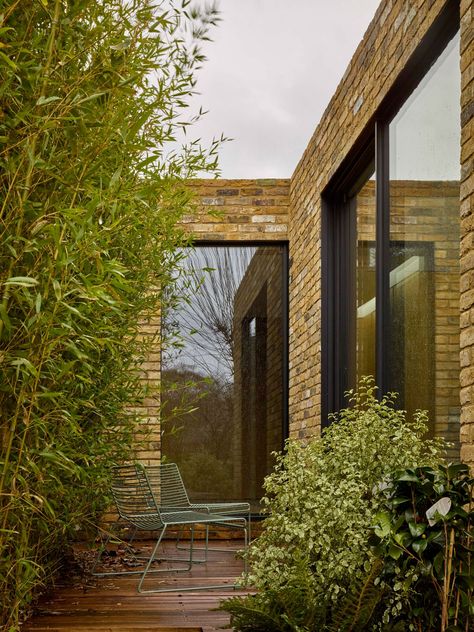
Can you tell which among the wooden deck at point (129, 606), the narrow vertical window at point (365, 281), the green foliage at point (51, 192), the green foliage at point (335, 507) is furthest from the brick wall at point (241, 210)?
the green foliage at point (51, 192)

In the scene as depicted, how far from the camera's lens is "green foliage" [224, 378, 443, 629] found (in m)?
3.30

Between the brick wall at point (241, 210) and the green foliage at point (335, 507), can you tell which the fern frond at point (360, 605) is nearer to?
the green foliage at point (335, 507)

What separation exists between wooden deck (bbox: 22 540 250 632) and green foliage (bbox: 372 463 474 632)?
3.05 feet

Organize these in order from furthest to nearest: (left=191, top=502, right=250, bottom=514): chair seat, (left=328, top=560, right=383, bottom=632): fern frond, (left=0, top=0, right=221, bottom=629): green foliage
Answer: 1. (left=191, top=502, right=250, bottom=514): chair seat
2. (left=328, top=560, right=383, bottom=632): fern frond
3. (left=0, top=0, right=221, bottom=629): green foliage

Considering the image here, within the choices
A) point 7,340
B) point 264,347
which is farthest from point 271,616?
point 264,347

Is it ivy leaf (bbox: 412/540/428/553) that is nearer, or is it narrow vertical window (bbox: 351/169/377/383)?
ivy leaf (bbox: 412/540/428/553)

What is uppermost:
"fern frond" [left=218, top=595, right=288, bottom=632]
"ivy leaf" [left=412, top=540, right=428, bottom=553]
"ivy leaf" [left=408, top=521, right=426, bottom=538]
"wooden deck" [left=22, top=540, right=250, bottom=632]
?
"ivy leaf" [left=408, top=521, right=426, bottom=538]

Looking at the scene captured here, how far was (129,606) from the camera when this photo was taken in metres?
4.49

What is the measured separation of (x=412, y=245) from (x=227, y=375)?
3.59 m

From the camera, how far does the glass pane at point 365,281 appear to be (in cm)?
522

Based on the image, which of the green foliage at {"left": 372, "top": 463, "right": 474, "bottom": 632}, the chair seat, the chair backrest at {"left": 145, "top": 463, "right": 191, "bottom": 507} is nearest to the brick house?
the green foliage at {"left": 372, "top": 463, "right": 474, "bottom": 632}

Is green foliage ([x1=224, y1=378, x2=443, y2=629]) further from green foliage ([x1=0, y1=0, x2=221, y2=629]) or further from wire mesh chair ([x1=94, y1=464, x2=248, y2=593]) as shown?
wire mesh chair ([x1=94, y1=464, x2=248, y2=593])

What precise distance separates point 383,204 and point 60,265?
294 centimetres

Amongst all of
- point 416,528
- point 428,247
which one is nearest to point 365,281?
point 428,247
